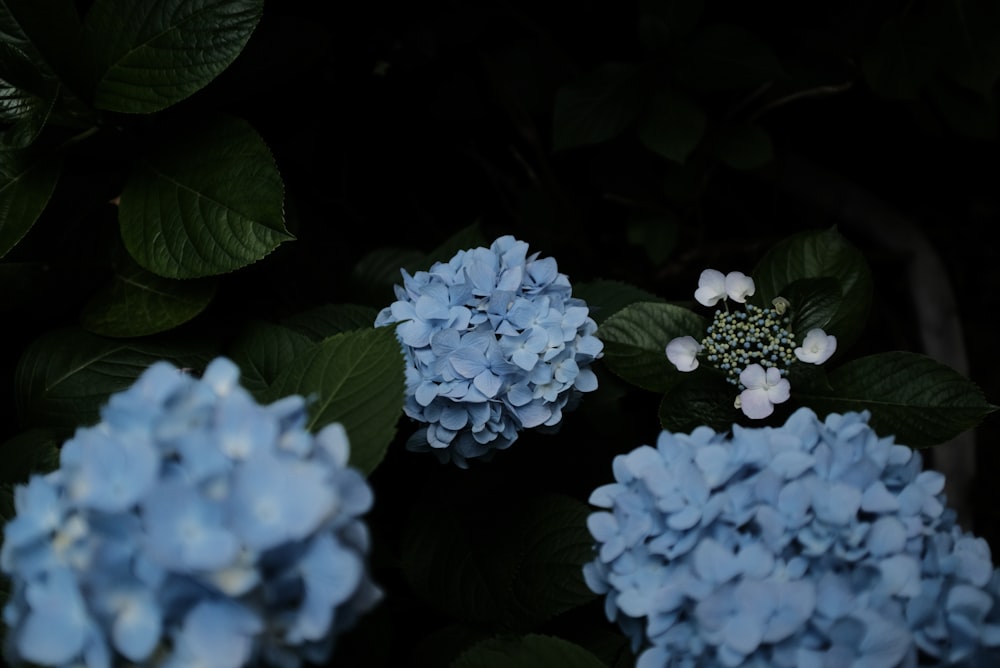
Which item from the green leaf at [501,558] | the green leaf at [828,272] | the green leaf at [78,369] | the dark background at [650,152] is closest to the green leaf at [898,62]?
the dark background at [650,152]

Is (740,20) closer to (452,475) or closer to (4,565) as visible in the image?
(452,475)

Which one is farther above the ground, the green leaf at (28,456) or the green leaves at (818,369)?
the green leaves at (818,369)

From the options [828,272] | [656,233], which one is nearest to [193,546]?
[828,272]

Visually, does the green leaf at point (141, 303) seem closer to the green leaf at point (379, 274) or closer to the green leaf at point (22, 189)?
the green leaf at point (22, 189)

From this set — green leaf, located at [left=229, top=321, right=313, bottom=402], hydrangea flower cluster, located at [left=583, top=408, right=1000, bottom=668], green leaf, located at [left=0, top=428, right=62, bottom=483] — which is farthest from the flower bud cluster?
green leaf, located at [left=0, top=428, right=62, bottom=483]

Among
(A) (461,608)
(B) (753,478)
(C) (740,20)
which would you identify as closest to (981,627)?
(B) (753,478)

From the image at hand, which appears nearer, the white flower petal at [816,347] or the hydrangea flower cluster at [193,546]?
the hydrangea flower cluster at [193,546]
